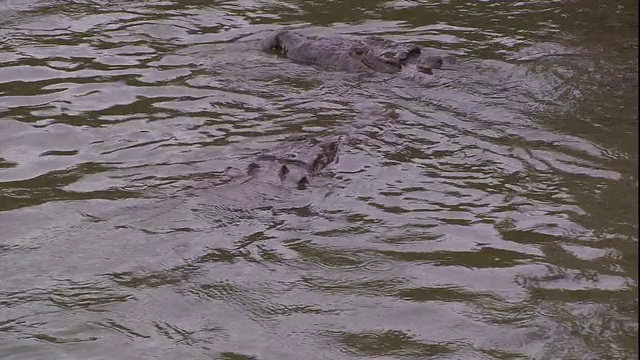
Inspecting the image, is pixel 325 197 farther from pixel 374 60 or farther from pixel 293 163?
pixel 374 60

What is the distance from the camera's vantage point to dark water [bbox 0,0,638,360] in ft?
15.5

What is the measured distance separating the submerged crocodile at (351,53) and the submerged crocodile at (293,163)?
5.06 feet

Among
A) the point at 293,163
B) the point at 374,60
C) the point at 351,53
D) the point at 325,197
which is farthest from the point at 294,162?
the point at 351,53

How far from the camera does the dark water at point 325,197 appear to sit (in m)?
4.73

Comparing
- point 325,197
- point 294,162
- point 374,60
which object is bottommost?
point 325,197

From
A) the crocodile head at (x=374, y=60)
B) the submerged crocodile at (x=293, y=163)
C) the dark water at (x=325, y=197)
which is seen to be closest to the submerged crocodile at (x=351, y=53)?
the crocodile head at (x=374, y=60)

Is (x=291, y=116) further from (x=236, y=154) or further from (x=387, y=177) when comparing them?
(x=387, y=177)

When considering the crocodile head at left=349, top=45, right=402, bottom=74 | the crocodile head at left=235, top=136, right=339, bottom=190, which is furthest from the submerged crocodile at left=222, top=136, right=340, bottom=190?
the crocodile head at left=349, top=45, right=402, bottom=74

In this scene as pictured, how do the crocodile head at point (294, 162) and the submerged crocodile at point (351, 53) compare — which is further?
the submerged crocodile at point (351, 53)

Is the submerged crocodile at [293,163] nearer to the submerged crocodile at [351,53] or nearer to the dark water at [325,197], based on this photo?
the dark water at [325,197]

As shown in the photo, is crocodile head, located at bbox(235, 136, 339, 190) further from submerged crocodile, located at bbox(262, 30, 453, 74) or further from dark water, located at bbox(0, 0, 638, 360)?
submerged crocodile, located at bbox(262, 30, 453, 74)

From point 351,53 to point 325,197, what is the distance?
247cm

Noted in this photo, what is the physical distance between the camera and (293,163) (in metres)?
6.42

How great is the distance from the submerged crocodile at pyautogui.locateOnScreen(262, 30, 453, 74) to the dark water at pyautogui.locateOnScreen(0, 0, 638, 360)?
140mm
